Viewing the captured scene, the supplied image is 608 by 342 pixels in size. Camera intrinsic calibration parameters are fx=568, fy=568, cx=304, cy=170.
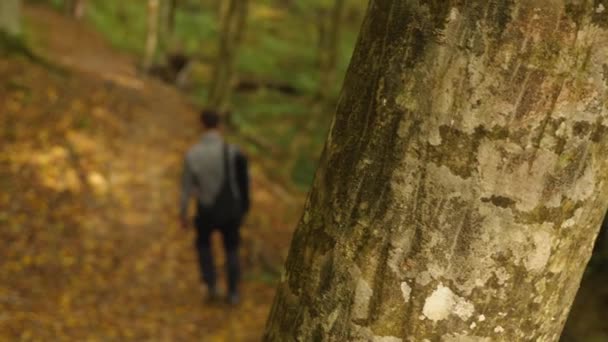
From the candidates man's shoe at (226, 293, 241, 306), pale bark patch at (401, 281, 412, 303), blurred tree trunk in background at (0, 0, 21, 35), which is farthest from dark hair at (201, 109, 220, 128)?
blurred tree trunk in background at (0, 0, 21, 35)

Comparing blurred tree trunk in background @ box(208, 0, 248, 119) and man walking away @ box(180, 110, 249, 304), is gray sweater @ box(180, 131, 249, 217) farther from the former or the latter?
blurred tree trunk in background @ box(208, 0, 248, 119)

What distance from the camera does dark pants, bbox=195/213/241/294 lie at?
17.7 feet

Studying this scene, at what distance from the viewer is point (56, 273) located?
236 inches

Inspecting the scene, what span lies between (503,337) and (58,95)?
364 inches

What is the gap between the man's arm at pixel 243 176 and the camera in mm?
5176

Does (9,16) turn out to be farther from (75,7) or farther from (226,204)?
(75,7)

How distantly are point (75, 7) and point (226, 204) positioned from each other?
17.7m

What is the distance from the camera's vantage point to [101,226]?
23.4ft

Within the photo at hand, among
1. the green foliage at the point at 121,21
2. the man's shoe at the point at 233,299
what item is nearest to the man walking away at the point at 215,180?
the man's shoe at the point at 233,299

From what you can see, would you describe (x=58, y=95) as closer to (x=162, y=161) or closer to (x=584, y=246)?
(x=162, y=161)

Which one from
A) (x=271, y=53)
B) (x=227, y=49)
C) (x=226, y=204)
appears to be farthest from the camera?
(x=271, y=53)

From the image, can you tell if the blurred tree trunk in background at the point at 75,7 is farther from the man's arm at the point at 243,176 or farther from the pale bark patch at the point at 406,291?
the pale bark patch at the point at 406,291

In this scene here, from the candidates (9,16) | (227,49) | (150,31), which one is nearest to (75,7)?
(150,31)

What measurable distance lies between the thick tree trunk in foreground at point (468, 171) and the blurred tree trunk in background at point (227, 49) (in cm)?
1175
